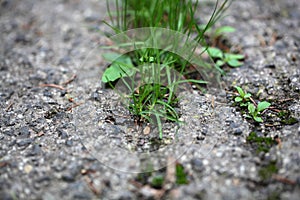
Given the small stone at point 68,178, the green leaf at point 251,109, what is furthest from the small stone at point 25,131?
the green leaf at point 251,109

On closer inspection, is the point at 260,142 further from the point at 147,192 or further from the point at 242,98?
the point at 147,192

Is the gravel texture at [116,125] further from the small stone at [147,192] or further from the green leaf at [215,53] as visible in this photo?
the green leaf at [215,53]

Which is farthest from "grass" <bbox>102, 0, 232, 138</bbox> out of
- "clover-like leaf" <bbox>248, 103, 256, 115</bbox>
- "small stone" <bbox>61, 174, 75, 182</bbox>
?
"small stone" <bbox>61, 174, 75, 182</bbox>

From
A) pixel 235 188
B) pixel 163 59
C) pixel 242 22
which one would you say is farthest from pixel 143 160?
pixel 242 22

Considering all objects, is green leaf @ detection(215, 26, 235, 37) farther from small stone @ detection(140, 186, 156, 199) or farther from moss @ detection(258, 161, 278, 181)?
small stone @ detection(140, 186, 156, 199)

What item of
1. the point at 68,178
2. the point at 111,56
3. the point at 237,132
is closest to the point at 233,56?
the point at 237,132

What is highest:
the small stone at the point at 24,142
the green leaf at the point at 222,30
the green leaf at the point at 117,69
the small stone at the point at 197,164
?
the green leaf at the point at 222,30
